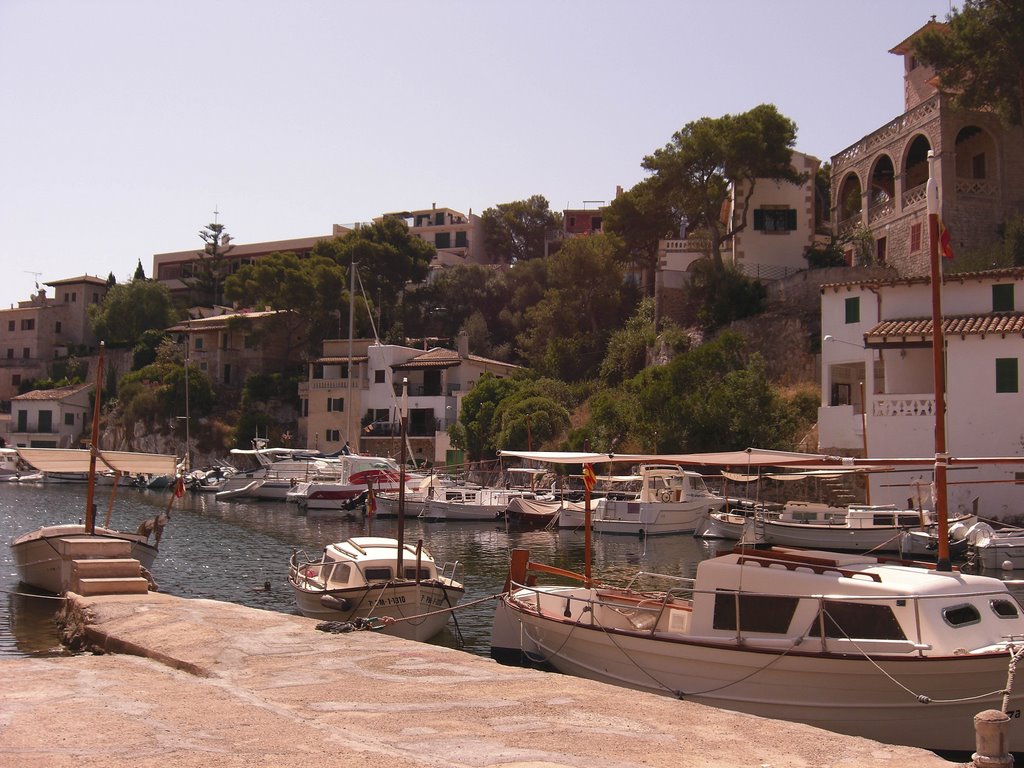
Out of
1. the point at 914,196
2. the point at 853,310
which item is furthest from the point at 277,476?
the point at 914,196

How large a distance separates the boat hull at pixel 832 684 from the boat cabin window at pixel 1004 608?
4.82ft

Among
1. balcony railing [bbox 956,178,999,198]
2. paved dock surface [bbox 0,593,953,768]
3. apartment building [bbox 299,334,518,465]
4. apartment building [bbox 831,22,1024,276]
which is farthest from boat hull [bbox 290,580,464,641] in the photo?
apartment building [bbox 299,334,518,465]

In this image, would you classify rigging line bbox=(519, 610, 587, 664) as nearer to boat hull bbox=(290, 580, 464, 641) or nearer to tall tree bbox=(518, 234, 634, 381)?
boat hull bbox=(290, 580, 464, 641)

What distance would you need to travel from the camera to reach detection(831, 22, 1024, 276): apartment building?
44281 millimetres

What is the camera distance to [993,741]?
7758mm

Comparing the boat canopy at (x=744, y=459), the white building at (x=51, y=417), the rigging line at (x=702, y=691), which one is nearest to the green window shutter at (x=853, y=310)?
the boat canopy at (x=744, y=459)

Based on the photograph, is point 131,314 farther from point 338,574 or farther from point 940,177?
point 338,574

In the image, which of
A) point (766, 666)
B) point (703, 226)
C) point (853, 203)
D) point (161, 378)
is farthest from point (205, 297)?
point (766, 666)

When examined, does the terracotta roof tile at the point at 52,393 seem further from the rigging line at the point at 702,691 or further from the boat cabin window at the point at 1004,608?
the boat cabin window at the point at 1004,608

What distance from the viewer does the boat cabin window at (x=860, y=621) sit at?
1354 cm

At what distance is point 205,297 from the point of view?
325 feet

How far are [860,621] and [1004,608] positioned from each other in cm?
214

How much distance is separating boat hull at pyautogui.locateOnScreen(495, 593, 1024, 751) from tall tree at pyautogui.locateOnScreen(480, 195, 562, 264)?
77.1 meters

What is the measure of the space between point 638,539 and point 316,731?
32.9 m
